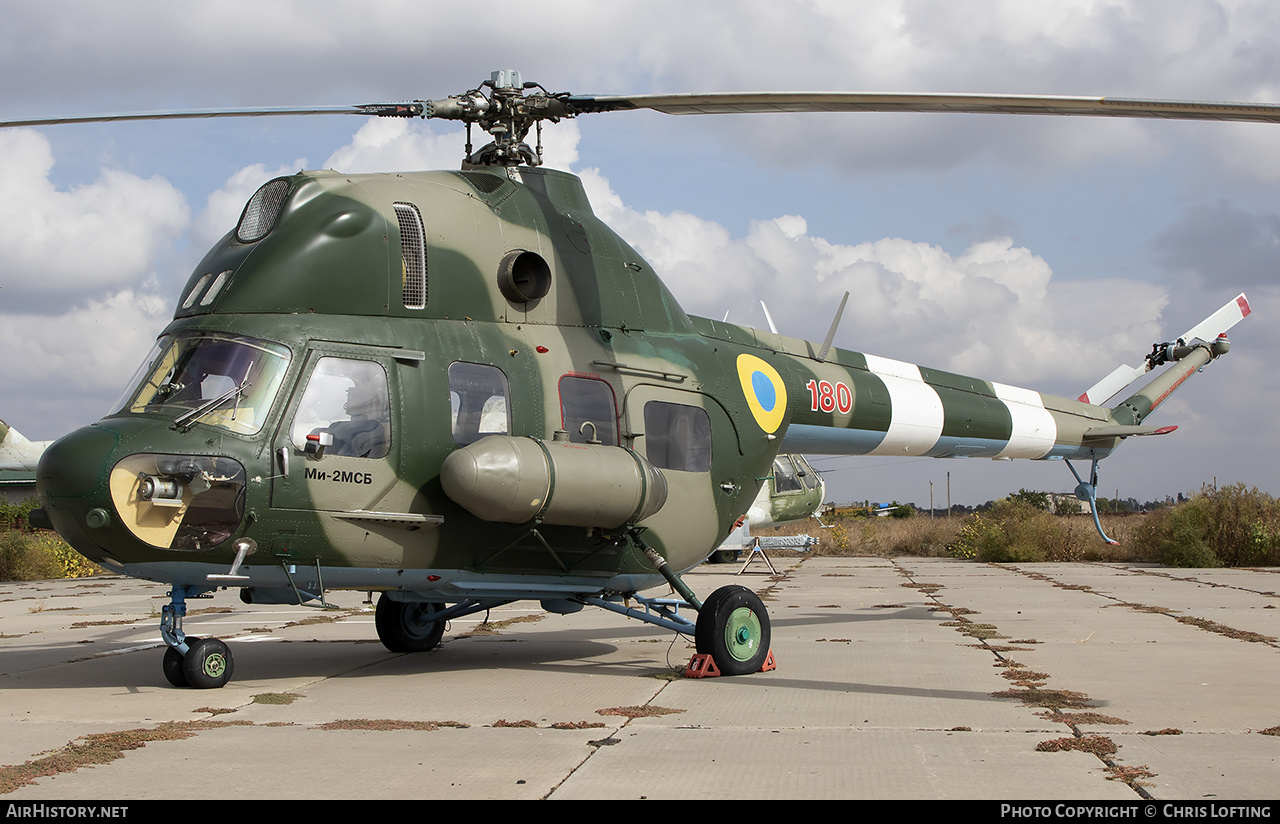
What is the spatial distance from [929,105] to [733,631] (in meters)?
4.64

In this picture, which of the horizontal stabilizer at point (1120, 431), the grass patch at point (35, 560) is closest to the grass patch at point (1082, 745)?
the horizontal stabilizer at point (1120, 431)

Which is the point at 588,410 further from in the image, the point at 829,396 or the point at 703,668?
the point at 829,396

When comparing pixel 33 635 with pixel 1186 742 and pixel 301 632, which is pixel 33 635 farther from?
pixel 1186 742

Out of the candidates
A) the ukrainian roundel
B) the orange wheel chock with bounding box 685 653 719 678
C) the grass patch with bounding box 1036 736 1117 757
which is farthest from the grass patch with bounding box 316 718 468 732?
the ukrainian roundel

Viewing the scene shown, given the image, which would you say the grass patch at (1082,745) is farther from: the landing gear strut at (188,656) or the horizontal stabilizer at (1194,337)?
the horizontal stabilizer at (1194,337)

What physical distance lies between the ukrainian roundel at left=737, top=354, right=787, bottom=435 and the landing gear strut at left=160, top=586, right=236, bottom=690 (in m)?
5.30

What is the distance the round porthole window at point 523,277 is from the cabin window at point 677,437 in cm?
141

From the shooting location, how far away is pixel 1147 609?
1545cm

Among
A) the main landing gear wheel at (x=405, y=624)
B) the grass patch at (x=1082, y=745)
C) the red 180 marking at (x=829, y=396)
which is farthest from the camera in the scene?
the red 180 marking at (x=829, y=396)

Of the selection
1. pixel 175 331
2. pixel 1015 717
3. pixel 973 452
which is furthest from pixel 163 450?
pixel 973 452

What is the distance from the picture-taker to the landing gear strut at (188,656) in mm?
8320

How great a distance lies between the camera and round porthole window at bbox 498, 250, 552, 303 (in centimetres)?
947

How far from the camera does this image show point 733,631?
31.4ft

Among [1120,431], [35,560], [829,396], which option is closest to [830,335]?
[829,396]
